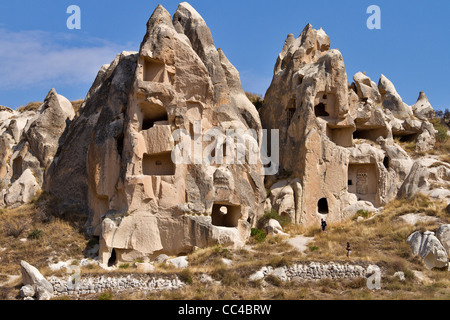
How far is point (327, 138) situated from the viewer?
28.8 m

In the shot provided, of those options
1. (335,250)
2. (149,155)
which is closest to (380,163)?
(335,250)

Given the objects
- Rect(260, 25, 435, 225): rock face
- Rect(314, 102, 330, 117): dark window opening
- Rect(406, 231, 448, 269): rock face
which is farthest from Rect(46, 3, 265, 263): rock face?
Rect(406, 231, 448, 269): rock face

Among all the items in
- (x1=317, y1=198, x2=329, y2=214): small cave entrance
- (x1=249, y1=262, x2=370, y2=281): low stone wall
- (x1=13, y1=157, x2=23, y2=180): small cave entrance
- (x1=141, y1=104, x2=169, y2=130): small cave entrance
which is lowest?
(x1=249, y1=262, x2=370, y2=281): low stone wall

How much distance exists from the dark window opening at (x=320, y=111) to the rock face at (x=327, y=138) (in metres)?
0.05

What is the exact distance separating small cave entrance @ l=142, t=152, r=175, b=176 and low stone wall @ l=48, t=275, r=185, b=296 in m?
6.33

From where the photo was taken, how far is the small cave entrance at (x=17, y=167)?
29878 millimetres

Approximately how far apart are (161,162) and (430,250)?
1052cm

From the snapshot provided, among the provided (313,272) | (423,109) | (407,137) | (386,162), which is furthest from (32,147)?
(423,109)

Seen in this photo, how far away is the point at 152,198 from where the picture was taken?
23422 mm

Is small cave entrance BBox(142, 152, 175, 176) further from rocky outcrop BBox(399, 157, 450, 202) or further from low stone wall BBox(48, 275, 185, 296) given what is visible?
rocky outcrop BBox(399, 157, 450, 202)

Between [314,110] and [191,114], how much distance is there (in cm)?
776

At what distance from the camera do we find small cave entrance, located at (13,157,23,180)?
29878 mm

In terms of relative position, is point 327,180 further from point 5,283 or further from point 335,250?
point 5,283

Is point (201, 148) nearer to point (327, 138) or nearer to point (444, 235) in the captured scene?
point (327, 138)
